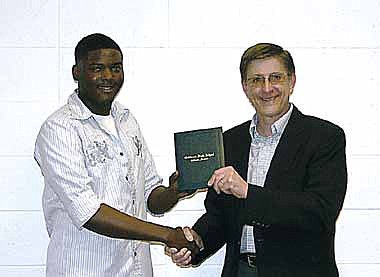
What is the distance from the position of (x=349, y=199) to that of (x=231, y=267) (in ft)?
2.48

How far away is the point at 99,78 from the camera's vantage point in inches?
89.0

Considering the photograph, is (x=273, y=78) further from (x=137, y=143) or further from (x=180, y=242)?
(x=180, y=242)

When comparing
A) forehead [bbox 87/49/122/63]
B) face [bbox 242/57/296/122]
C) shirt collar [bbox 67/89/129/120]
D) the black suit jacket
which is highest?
forehead [bbox 87/49/122/63]

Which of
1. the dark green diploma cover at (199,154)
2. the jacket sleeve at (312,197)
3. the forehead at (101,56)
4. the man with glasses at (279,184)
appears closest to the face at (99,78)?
the forehead at (101,56)

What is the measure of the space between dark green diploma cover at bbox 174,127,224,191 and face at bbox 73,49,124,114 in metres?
0.26

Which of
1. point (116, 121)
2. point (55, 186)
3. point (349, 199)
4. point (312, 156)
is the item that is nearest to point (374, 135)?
point (349, 199)

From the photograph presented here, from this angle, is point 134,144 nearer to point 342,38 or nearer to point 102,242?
point 102,242

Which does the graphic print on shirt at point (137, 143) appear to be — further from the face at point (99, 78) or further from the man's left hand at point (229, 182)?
the man's left hand at point (229, 182)

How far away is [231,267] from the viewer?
2.36 m

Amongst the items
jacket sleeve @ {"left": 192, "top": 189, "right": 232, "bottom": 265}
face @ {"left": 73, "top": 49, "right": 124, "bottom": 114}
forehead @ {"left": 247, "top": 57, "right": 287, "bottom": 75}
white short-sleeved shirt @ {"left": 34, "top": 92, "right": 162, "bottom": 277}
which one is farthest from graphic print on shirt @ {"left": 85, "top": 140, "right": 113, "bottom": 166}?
forehead @ {"left": 247, "top": 57, "right": 287, "bottom": 75}

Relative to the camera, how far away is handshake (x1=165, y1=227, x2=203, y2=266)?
2.39m

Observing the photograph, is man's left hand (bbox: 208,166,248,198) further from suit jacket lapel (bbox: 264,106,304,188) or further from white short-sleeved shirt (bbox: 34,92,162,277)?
white short-sleeved shirt (bbox: 34,92,162,277)

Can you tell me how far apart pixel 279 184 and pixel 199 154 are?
0.29 m

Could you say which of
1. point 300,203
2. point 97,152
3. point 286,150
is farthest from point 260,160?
point 97,152
